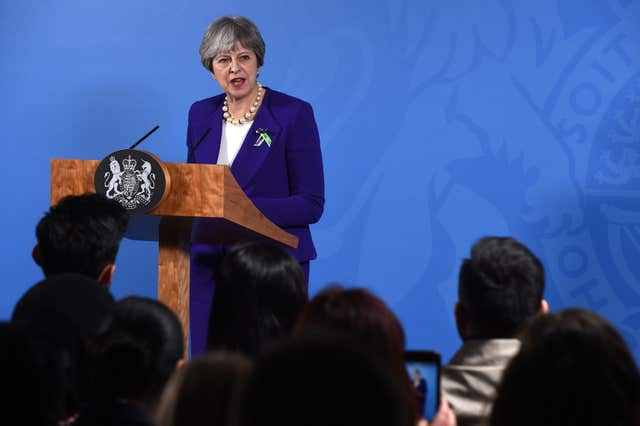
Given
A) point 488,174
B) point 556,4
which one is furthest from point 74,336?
point 556,4

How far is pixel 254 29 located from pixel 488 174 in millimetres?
1674

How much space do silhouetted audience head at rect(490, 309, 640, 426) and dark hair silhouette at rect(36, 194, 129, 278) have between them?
125 cm

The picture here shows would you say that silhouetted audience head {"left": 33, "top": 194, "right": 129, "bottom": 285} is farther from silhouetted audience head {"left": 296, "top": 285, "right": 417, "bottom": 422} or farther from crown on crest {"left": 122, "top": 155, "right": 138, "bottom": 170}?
silhouetted audience head {"left": 296, "top": 285, "right": 417, "bottom": 422}

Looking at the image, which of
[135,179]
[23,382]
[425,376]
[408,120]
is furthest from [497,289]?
[408,120]

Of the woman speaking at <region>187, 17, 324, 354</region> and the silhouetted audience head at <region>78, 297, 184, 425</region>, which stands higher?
the woman speaking at <region>187, 17, 324, 354</region>

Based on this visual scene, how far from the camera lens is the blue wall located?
4.46 metres

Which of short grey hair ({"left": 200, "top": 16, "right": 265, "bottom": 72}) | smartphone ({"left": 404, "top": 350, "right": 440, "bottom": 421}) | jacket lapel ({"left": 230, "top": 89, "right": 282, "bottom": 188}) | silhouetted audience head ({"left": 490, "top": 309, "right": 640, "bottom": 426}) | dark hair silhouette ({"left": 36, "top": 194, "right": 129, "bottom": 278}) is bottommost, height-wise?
smartphone ({"left": 404, "top": 350, "right": 440, "bottom": 421})

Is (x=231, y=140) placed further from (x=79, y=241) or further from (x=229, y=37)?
(x=79, y=241)

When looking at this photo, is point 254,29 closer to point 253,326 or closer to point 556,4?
point 253,326

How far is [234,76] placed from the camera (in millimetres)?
3186

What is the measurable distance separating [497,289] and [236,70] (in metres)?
1.43

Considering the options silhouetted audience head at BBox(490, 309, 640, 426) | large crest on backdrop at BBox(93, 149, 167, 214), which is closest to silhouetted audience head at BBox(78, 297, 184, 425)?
silhouetted audience head at BBox(490, 309, 640, 426)

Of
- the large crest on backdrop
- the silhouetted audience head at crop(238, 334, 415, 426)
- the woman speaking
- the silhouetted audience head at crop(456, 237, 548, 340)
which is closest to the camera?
the silhouetted audience head at crop(238, 334, 415, 426)

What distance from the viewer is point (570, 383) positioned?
1247mm
